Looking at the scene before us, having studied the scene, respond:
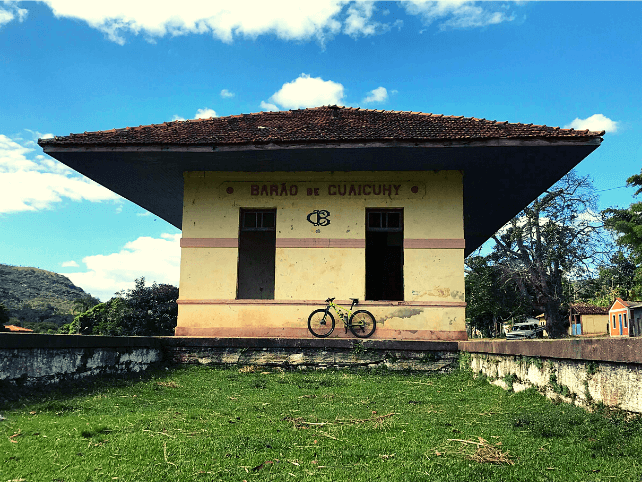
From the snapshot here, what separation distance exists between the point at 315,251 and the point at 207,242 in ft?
8.26

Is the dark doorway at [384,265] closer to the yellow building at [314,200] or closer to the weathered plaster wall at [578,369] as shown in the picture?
the yellow building at [314,200]

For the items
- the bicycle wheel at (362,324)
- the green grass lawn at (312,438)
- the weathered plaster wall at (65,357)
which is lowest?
the green grass lawn at (312,438)

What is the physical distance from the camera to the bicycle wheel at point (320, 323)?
1142 cm

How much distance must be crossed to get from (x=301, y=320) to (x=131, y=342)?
406cm

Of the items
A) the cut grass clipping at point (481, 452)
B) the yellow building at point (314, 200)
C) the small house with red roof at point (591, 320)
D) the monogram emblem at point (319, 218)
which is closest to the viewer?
the cut grass clipping at point (481, 452)

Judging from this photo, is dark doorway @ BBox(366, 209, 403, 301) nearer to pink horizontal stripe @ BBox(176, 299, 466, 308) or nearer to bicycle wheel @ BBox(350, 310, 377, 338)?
pink horizontal stripe @ BBox(176, 299, 466, 308)

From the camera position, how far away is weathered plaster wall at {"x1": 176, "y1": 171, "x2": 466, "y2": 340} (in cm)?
1161

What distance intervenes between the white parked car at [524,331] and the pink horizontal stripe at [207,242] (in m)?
23.9

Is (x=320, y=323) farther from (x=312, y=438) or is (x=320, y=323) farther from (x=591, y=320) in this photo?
(x=591, y=320)

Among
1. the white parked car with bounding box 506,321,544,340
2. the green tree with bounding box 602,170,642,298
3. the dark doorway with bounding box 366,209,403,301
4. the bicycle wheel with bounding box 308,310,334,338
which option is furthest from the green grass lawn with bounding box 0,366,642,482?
the green tree with bounding box 602,170,642,298

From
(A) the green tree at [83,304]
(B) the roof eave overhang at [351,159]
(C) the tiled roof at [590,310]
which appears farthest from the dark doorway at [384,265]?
(A) the green tree at [83,304]

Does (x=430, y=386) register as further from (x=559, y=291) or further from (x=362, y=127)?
(x=559, y=291)

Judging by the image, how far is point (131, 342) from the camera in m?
8.65

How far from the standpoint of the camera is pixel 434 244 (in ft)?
38.7
